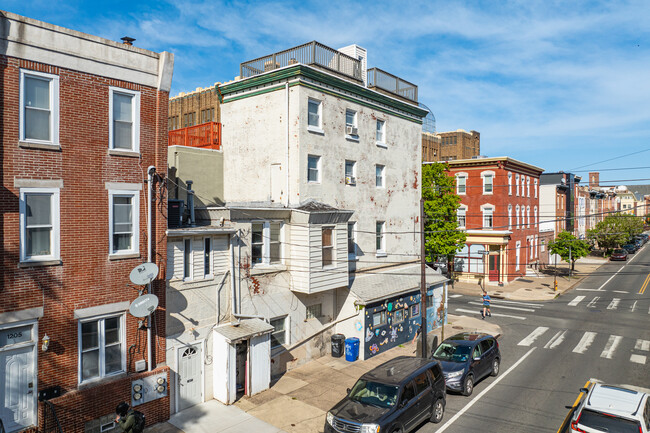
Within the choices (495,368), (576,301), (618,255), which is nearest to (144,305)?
(495,368)

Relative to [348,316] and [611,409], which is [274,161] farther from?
[611,409]

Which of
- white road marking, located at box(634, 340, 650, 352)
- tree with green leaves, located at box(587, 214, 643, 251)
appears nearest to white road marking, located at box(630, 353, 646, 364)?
white road marking, located at box(634, 340, 650, 352)

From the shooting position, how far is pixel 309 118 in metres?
20.5

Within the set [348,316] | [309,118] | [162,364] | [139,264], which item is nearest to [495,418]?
[348,316]

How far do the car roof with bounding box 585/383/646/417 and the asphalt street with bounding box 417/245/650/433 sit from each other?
2301 mm

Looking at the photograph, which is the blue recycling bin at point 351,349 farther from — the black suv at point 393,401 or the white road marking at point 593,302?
the white road marking at point 593,302

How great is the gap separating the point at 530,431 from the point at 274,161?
46.8 ft

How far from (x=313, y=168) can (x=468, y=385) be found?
36.5ft

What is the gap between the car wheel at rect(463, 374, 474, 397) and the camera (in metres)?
16.2

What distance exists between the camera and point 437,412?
1421cm

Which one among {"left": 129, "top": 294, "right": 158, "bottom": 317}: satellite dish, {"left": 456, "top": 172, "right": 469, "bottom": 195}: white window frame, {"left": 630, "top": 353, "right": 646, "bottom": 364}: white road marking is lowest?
{"left": 630, "top": 353, "right": 646, "bottom": 364}: white road marking

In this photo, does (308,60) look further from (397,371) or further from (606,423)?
(606,423)

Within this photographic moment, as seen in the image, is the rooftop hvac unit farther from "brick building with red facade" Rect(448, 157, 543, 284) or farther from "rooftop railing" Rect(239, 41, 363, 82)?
"brick building with red facade" Rect(448, 157, 543, 284)

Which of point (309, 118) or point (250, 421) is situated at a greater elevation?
point (309, 118)
